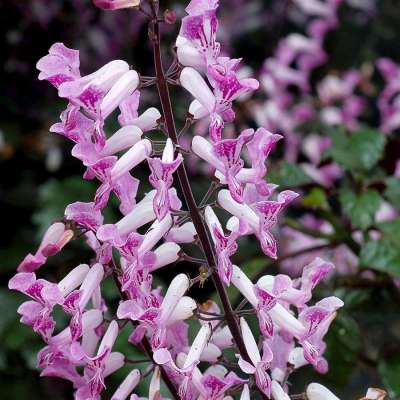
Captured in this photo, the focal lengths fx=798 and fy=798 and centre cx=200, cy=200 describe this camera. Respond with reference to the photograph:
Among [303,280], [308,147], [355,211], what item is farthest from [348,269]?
[303,280]

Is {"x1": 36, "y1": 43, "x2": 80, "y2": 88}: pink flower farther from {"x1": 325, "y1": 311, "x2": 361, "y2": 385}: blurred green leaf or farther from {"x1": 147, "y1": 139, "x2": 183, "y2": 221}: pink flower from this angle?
{"x1": 325, "y1": 311, "x2": 361, "y2": 385}: blurred green leaf

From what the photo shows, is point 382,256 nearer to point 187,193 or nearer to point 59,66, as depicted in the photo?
point 187,193

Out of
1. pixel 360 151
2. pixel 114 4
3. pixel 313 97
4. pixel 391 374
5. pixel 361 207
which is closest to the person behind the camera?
pixel 114 4

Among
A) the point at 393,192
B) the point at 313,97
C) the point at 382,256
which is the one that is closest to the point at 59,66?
the point at 382,256

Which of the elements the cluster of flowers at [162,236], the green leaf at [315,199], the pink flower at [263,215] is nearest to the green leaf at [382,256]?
the green leaf at [315,199]

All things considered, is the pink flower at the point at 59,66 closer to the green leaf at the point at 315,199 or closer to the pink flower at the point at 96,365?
the pink flower at the point at 96,365
